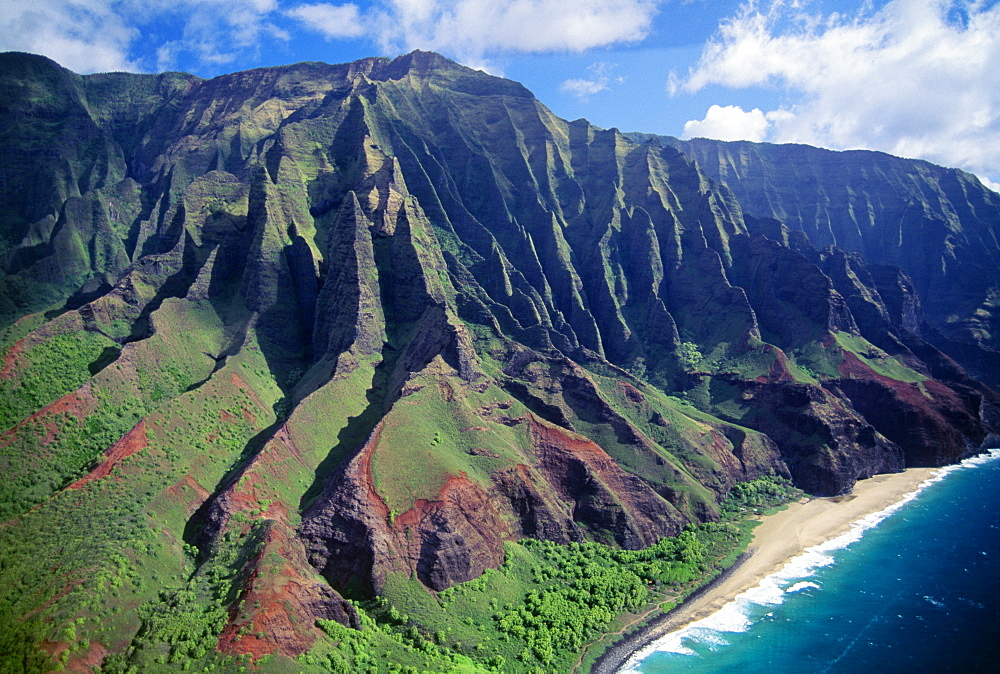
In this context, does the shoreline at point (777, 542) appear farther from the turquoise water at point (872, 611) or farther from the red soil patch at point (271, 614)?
the red soil patch at point (271, 614)

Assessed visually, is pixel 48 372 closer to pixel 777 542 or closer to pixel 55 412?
pixel 55 412

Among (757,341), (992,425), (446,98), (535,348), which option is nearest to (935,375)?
(992,425)

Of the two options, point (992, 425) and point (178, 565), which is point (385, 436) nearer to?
point (178, 565)

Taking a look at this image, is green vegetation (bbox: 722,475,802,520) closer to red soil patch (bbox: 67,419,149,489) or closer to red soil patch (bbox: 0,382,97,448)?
red soil patch (bbox: 67,419,149,489)

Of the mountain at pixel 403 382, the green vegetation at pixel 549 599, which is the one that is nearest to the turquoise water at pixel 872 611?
the green vegetation at pixel 549 599

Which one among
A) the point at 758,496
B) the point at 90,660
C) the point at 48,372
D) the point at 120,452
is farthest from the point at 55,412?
the point at 758,496

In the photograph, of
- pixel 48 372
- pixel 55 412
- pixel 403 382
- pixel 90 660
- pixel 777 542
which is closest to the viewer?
pixel 90 660

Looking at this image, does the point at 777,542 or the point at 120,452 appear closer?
the point at 120,452

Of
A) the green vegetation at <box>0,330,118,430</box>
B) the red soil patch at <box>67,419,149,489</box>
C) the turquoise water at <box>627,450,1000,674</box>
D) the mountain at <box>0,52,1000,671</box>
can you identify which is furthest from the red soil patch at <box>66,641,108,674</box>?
the turquoise water at <box>627,450,1000,674</box>
